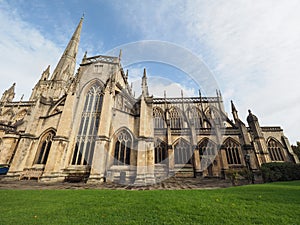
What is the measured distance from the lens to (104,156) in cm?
1185

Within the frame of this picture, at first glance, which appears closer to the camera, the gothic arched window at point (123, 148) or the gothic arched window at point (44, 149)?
the gothic arched window at point (123, 148)

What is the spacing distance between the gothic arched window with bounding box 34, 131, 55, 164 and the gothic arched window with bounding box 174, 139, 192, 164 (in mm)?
15052

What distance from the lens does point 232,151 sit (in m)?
19.2

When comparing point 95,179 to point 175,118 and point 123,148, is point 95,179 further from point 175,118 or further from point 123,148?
point 175,118

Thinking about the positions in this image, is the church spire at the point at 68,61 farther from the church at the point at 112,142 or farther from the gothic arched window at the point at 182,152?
the gothic arched window at the point at 182,152

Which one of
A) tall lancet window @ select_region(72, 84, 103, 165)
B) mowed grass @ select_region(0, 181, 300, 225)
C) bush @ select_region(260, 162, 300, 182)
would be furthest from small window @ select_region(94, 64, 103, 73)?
bush @ select_region(260, 162, 300, 182)

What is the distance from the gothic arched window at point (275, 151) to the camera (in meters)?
21.7

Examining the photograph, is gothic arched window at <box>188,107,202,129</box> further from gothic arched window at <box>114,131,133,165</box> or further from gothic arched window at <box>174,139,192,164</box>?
gothic arched window at <box>114,131,133,165</box>

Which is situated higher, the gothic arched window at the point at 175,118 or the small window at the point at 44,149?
the gothic arched window at the point at 175,118

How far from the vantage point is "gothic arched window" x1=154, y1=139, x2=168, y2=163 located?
18266 millimetres

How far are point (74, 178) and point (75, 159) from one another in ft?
5.98

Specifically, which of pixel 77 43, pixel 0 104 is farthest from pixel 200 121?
pixel 0 104

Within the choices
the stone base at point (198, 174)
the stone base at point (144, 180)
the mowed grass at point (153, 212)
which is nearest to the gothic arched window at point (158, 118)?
the stone base at point (198, 174)

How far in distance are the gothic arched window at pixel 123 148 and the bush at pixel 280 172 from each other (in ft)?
41.0
